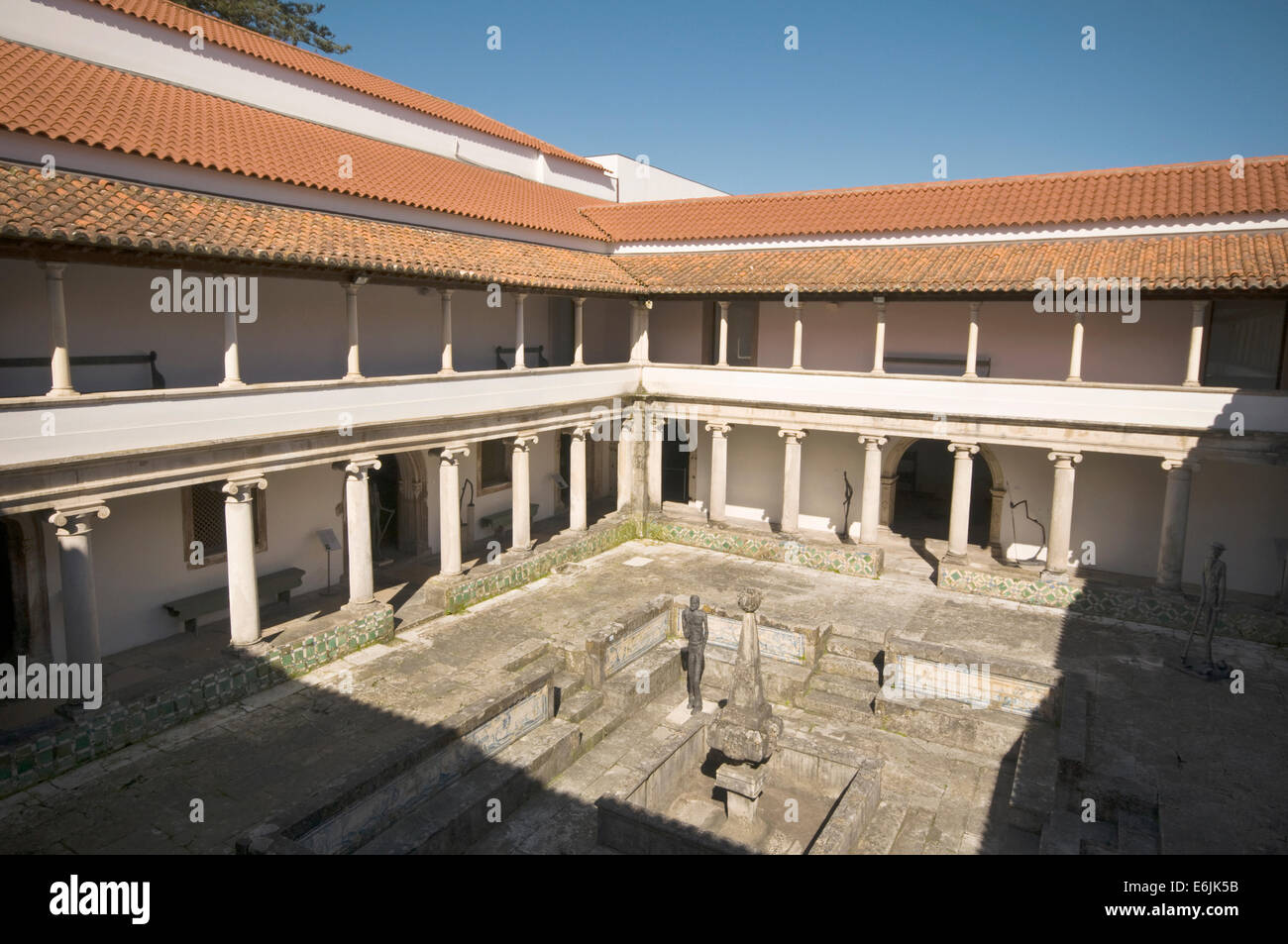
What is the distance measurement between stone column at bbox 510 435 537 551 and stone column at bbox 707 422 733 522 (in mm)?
4815

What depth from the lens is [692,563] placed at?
18453 millimetres

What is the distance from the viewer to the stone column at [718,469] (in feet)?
65.3

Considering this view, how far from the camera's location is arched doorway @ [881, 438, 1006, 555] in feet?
61.6

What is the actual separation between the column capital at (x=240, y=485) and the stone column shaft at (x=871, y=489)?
38.9ft

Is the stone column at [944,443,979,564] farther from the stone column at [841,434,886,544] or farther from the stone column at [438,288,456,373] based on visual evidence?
the stone column at [438,288,456,373]

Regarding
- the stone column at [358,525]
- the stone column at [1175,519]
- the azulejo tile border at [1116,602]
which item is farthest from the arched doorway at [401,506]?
the stone column at [1175,519]

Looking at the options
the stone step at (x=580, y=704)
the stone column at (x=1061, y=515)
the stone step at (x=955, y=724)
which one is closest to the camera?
the stone step at (x=955, y=724)

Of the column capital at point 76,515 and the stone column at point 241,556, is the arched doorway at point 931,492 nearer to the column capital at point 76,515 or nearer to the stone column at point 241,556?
the stone column at point 241,556

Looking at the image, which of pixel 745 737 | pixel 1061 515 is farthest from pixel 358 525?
pixel 1061 515

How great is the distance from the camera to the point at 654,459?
20.7 metres

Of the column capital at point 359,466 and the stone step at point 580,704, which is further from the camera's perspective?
the column capital at point 359,466

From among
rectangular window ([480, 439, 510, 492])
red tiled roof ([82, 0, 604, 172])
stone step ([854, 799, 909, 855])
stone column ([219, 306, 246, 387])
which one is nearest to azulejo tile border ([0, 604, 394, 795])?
stone column ([219, 306, 246, 387])

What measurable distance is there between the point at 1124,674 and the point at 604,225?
1644 cm
